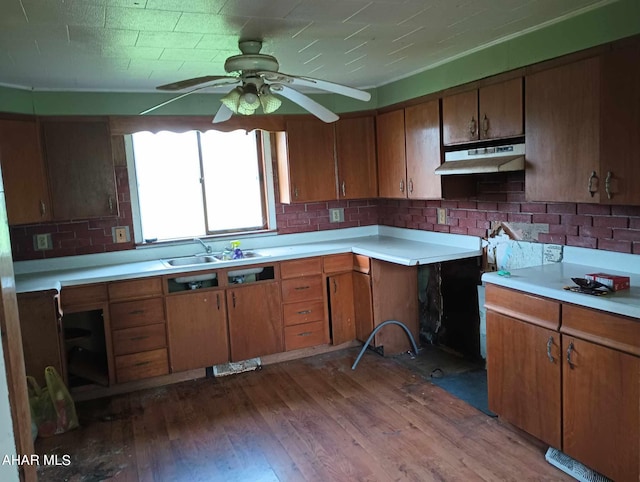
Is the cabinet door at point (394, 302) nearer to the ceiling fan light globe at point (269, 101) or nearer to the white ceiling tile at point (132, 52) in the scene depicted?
the ceiling fan light globe at point (269, 101)

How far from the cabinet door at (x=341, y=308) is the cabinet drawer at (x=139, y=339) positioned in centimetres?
132

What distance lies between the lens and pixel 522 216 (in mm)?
3279

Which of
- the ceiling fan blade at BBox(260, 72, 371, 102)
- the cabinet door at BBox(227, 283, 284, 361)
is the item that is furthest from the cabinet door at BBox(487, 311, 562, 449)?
the cabinet door at BBox(227, 283, 284, 361)

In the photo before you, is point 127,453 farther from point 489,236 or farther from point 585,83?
point 585,83

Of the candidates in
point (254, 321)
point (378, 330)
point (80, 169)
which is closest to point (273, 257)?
point (254, 321)

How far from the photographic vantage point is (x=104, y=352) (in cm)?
383

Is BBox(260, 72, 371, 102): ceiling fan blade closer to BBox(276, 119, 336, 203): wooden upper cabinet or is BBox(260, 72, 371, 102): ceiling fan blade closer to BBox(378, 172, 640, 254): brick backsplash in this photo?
BBox(378, 172, 640, 254): brick backsplash

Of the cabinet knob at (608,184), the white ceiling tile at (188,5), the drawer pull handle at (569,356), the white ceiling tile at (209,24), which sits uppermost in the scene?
the white ceiling tile at (209,24)

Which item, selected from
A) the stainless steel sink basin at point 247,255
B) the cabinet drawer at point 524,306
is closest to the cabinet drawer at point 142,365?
the stainless steel sink basin at point 247,255

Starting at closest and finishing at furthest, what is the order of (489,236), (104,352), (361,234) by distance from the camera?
(489,236)
(104,352)
(361,234)

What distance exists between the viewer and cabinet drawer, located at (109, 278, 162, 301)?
348 centimetres

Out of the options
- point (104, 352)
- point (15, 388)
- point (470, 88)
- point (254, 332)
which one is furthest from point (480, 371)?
point (15, 388)

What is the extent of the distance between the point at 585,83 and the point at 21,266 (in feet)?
12.3

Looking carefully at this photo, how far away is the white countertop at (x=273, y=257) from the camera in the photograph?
11.3ft
